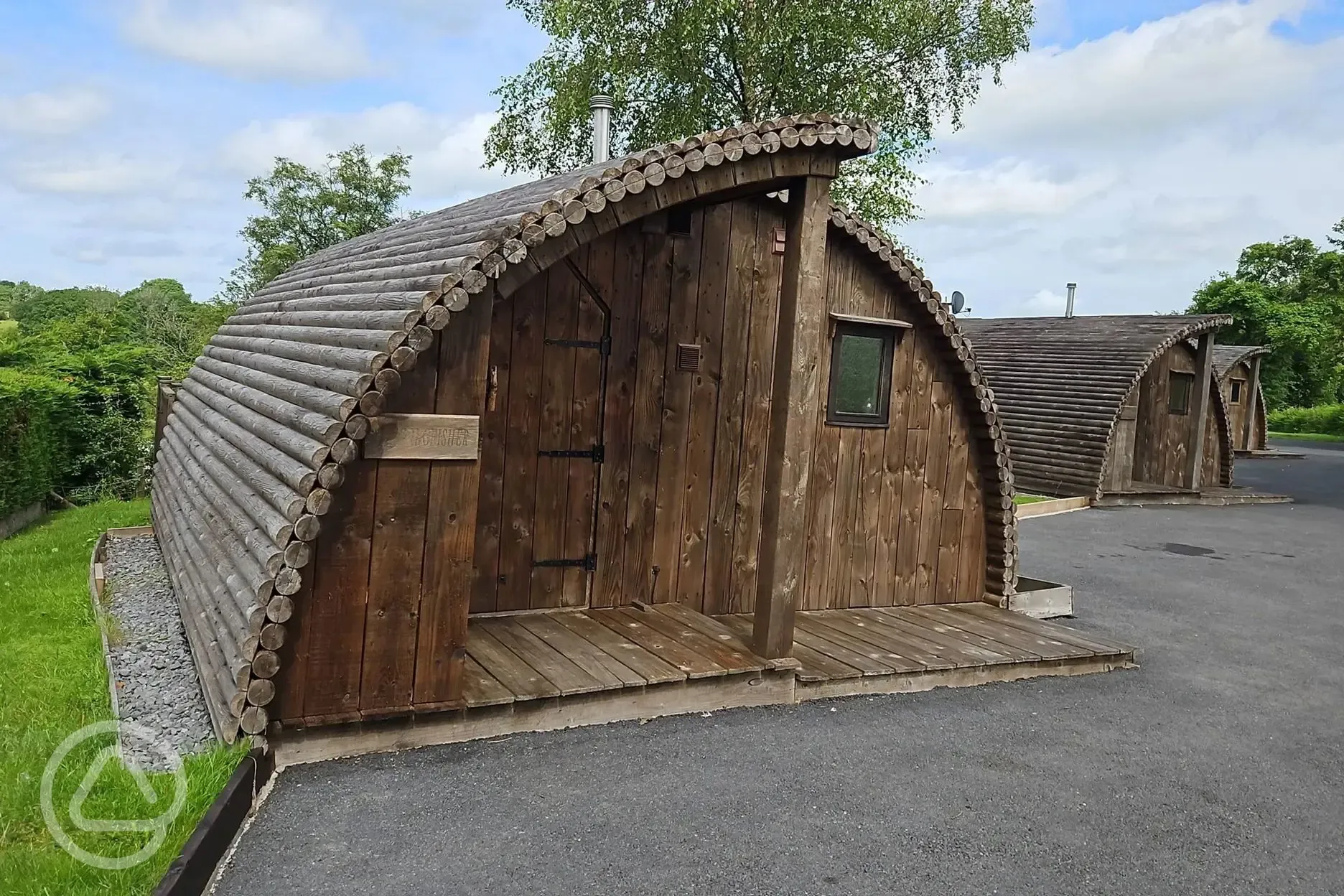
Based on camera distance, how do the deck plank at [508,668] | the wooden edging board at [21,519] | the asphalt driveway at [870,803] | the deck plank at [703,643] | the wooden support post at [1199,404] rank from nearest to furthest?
the asphalt driveway at [870,803], the deck plank at [508,668], the deck plank at [703,643], the wooden edging board at [21,519], the wooden support post at [1199,404]

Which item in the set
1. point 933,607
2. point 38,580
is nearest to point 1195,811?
point 933,607

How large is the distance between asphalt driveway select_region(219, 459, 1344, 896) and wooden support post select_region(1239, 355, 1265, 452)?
82.7 ft

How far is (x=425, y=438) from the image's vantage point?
4.55 m

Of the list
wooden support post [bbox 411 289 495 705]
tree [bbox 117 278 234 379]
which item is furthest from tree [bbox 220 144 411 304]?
wooden support post [bbox 411 289 495 705]

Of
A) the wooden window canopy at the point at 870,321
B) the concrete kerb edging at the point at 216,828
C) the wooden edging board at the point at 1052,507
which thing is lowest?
the concrete kerb edging at the point at 216,828

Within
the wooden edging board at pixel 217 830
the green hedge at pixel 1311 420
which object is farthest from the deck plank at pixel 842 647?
the green hedge at pixel 1311 420

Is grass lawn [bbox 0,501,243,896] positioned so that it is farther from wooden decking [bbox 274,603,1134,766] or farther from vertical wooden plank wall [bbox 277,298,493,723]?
wooden decking [bbox 274,603,1134,766]

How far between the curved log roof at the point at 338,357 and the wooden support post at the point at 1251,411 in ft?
84.0

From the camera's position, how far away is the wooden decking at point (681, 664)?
4859mm

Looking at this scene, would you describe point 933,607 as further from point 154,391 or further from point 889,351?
point 154,391

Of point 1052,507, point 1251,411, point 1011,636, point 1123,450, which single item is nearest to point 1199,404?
point 1123,450

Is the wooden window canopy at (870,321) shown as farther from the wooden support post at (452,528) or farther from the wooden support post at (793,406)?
the wooden support post at (452,528)

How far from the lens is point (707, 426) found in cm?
700

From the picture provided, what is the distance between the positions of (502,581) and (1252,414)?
30639 millimetres
